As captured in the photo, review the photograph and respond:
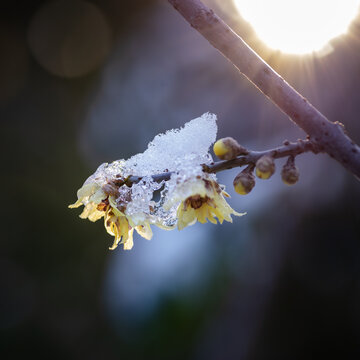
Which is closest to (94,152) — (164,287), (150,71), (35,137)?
(35,137)

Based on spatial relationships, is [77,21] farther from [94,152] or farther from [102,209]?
[102,209]

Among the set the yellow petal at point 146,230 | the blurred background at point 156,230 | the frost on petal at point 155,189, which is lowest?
the yellow petal at point 146,230

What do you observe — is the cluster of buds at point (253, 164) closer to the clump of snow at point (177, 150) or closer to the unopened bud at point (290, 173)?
the unopened bud at point (290, 173)

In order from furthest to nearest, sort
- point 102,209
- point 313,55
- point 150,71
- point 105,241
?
point 150,71, point 105,241, point 313,55, point 102,209

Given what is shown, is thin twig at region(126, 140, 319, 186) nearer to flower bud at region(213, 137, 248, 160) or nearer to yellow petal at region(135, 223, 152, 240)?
flower bud at region(213, 137, 248, 160)

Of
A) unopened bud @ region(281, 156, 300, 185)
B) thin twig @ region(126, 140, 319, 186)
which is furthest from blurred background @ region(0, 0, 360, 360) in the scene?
unopened bud @ region(281, 156, 300, 185)

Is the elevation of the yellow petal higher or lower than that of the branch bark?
lower

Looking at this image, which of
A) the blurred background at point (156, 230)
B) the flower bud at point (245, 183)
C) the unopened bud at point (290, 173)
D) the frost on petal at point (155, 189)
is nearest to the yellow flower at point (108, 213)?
the frost on petal at point (155, 189)
